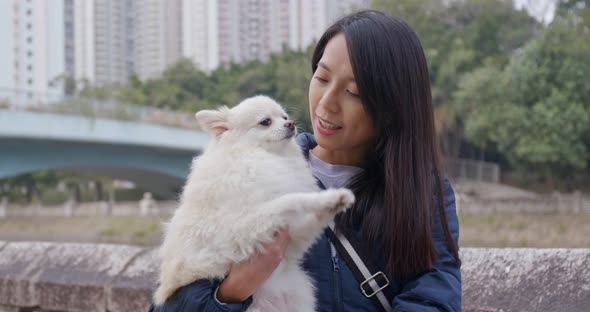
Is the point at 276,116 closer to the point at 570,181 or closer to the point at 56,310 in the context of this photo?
the point at 56,310

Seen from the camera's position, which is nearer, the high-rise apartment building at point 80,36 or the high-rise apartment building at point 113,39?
the high-rise apartment building at point 80,36

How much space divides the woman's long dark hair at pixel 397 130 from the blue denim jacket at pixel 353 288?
5cm

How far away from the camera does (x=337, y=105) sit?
94.5 inches

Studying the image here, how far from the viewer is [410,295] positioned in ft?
7.04

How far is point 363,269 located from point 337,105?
2.03ft

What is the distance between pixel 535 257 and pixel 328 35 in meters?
1.44

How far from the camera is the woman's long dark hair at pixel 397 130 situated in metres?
2.25

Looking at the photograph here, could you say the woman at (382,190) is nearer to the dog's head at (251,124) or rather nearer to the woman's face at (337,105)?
the woman's face at (337,105)

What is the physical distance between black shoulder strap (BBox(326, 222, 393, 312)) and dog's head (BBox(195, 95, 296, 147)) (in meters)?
0.63

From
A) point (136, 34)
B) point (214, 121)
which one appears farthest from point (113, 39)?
point (214, 121)

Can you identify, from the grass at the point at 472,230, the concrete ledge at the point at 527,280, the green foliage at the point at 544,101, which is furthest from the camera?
the green foliage at the point at 544,101

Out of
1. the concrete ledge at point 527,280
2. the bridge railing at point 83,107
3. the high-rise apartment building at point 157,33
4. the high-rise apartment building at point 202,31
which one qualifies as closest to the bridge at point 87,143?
the bridge railing at point 83,107

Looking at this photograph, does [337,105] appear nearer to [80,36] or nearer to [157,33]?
[157,33]

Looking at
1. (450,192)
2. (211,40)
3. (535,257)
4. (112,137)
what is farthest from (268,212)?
(211,40)
